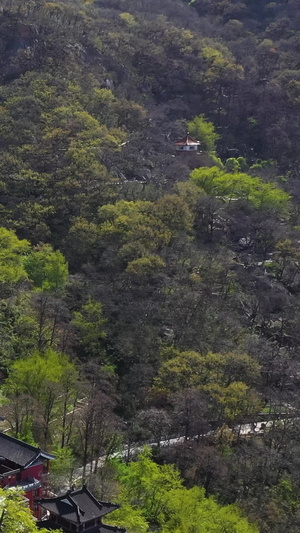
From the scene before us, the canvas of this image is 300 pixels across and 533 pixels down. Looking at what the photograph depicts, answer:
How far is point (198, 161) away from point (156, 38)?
75.0 ft

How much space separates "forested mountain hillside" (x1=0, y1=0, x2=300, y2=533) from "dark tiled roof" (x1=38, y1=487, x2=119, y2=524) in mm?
2343

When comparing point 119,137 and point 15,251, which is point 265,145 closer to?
point 119,137

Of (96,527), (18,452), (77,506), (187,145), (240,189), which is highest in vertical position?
(77,506)

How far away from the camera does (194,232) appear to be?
53.2 m

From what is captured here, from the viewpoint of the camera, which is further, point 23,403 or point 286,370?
point 286,370

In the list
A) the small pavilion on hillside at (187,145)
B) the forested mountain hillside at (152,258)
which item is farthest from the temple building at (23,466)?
the small pavilion on hillside at (187,145)

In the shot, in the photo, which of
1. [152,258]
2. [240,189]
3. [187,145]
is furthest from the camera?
[187,145]

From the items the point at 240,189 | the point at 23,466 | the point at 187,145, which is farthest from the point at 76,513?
the point at 187,145

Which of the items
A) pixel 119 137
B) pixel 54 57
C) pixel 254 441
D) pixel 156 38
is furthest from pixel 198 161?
pixel 254 441

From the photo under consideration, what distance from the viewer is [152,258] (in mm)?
46344

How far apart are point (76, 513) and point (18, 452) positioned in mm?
3548

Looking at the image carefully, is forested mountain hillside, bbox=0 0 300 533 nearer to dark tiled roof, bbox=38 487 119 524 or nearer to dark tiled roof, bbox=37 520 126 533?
dark tiled roof, bbox=37 520 126 533

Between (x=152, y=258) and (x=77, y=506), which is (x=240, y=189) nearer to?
(x=152, y=258)

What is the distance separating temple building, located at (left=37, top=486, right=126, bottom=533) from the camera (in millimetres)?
25453
